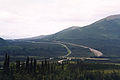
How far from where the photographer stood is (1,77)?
132 m

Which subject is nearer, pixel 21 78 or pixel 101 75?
pixel 21 78

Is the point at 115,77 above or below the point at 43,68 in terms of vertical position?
below

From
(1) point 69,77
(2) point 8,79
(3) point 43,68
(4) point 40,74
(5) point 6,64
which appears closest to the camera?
(2) point 8,79

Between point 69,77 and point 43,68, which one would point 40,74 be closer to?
point 43,68

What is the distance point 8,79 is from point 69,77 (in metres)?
58.7

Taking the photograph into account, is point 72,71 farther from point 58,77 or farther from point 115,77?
point 115,77

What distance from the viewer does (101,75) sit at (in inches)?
7569

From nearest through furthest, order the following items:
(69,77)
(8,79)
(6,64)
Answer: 1. (8,79)
2. (6,64)
3. (69,77)

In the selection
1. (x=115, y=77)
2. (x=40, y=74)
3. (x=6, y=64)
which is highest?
(x=6, y=64)

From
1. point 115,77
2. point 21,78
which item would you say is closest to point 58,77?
point 21,78

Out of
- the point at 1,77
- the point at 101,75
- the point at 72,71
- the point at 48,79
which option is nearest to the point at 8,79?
the point at 1,77

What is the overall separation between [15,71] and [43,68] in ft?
89.8

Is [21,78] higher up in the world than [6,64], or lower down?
lower down

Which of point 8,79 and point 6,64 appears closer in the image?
point 8,79
